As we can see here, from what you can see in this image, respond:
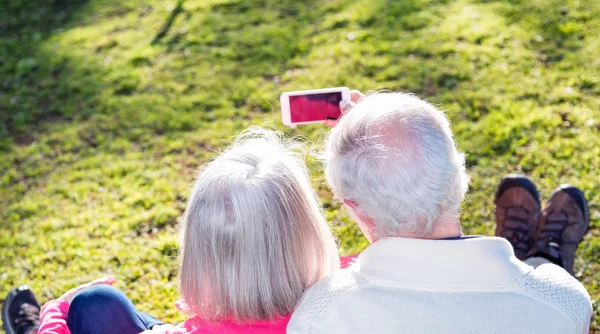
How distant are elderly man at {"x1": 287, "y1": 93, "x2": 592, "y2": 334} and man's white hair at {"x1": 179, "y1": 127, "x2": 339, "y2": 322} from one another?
11cm

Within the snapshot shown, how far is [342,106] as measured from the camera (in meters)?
2.28

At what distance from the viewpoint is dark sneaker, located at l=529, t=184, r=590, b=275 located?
2.80 meters

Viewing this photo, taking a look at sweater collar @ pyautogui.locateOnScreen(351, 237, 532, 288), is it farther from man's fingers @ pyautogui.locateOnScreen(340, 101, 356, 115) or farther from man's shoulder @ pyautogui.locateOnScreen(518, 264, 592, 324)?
man's fingers @ pyautogui.locateOnScreen(340, 101, 356, 115)

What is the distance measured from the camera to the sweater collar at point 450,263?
1442 mm

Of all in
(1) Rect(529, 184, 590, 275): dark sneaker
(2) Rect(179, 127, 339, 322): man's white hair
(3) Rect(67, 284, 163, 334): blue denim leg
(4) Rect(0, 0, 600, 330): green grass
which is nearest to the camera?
(2) Rect(179, 127, 339, 322): man's white hair

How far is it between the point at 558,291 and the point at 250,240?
2.54 ft

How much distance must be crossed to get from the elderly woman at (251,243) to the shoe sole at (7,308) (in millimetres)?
1520

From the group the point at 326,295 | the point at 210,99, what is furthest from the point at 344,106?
the point at 210,99

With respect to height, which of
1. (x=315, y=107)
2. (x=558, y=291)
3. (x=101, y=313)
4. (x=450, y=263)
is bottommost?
(x=101, y=313)

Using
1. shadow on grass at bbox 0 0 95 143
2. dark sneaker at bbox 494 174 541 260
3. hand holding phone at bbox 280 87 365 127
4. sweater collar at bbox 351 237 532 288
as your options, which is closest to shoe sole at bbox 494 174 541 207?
dark sneaker at bbox 494 174 541 260

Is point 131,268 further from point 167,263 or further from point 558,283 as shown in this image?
point 558,283

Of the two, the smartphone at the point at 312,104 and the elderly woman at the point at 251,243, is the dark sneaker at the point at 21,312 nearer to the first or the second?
the elderly woman at the point at 251,243

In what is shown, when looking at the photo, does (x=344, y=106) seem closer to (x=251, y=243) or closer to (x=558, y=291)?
(x=251, y=243)

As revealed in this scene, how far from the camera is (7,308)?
9.60 feet
